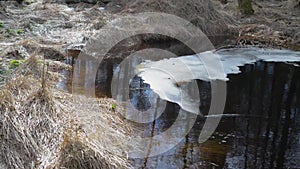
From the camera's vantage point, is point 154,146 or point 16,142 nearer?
point 16,142

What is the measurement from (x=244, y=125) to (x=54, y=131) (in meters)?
2.35

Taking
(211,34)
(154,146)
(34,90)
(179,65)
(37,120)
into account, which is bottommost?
(154,146)

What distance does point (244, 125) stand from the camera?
478cm

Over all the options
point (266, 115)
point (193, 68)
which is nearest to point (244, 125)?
point (266, 115)

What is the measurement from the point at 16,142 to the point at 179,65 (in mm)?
4143

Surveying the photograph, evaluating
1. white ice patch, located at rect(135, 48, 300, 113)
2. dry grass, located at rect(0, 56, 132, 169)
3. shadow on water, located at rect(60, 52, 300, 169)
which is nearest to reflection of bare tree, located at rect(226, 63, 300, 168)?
shadow on water, located at rect(60, 52, 300, 169)

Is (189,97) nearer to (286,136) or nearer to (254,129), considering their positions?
(254,129)

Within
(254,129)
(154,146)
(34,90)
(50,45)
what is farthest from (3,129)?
(50,45)

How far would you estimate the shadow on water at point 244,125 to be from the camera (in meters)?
3.91

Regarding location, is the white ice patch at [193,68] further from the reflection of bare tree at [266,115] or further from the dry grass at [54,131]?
the dry grass at [54,131]

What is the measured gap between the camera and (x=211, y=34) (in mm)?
9820

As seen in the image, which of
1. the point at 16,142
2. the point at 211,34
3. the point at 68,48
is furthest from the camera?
the point at 211,34

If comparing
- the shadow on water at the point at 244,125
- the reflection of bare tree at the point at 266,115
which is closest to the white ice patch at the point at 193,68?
the shadow on water at the point at 244,125

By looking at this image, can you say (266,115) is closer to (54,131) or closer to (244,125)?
(244,125)
